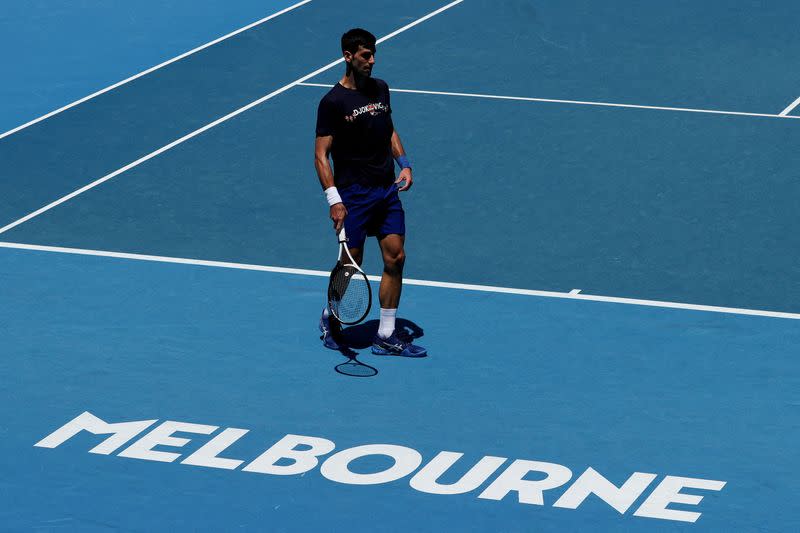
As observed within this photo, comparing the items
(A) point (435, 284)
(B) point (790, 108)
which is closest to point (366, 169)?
(A) point (435, 284)

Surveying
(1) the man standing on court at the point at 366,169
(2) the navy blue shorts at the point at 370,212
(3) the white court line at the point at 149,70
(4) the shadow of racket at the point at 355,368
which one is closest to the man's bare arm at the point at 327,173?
(1) the man standing on court at the point at 366,169

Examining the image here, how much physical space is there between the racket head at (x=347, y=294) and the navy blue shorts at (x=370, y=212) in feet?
1.50

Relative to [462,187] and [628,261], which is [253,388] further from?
[462,187]

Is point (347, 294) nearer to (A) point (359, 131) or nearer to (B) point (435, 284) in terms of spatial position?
(A) point (359, 131)

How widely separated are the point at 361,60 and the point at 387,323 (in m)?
1.87

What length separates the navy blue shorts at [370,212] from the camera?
42.2ft

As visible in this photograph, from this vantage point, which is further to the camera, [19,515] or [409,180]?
[409,180]

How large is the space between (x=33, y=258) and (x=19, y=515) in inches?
202

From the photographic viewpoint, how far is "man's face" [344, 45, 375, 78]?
12578 mm

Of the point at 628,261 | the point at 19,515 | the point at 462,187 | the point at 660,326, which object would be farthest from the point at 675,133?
the point at 19,515

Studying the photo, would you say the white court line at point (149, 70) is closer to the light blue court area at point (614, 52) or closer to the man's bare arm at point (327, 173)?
the light blue court area at point (614, 52)

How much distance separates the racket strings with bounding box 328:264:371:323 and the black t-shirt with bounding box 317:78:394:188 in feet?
2.44

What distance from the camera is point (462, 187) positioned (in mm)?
17219

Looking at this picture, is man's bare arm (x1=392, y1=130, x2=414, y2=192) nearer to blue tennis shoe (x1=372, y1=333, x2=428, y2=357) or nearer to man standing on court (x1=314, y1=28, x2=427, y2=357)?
man standing on court (x1=314, y1=28, x2=427, y2=357)
